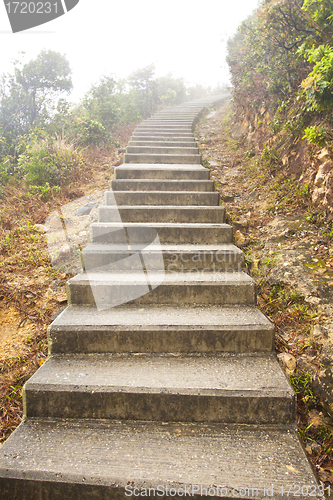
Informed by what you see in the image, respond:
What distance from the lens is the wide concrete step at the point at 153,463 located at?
1.33 meters

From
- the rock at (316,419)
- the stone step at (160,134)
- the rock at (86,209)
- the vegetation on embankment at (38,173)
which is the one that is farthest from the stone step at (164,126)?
the rock at (316,419)

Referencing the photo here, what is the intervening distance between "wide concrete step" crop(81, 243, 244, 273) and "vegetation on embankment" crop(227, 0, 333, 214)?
1.08 meters

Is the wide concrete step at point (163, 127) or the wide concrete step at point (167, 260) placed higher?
the wide concrete step at point (163, 127)

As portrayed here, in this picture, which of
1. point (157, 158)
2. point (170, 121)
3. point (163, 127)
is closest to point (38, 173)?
point (157, 158)

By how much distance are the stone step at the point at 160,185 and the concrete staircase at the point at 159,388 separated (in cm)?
95

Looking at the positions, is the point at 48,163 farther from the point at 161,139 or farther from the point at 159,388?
the point at 159,388

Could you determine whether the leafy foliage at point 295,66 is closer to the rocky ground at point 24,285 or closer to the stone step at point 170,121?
the stone step at point 170,121

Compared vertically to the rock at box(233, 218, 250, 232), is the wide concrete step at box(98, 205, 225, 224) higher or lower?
higher

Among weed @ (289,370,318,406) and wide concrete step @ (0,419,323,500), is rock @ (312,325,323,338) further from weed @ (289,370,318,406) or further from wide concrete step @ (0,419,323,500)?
wide concrete step @ (0,419,323,500)

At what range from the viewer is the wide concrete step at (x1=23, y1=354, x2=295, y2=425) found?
5.36ft

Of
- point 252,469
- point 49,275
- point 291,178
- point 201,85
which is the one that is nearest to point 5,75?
point 49,275

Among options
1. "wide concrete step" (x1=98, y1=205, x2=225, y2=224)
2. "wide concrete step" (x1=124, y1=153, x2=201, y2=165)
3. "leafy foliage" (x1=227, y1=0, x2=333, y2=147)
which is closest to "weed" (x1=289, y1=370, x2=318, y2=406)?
"wide concrete step" (x1=98, y1=205, x2=225, y2=224)

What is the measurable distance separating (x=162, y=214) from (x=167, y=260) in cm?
76

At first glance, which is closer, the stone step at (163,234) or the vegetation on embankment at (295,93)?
the vegetation on embankment at (295,93)
